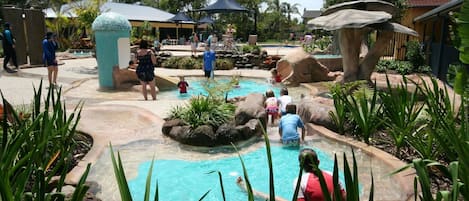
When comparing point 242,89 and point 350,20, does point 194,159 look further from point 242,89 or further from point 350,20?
point 242,89

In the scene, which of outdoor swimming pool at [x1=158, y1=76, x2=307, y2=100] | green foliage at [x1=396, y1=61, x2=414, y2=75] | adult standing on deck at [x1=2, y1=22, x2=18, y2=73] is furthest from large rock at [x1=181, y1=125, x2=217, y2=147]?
green foliage at [x1=396, y1=61, x2=414, y2=75]

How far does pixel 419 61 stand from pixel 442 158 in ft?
38.6

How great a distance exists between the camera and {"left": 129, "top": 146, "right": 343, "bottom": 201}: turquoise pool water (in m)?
4.48

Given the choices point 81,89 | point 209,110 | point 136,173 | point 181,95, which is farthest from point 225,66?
point 136,173

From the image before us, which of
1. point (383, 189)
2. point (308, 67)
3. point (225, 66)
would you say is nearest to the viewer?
point (383, 189)

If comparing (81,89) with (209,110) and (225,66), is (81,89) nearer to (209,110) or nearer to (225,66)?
(209,110)

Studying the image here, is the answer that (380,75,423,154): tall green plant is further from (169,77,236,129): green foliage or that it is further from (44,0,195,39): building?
(44,0,195,39): building

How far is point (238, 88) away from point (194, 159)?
7.23 m

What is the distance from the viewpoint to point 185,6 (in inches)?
2132

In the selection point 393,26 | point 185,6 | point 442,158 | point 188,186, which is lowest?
point 188,186

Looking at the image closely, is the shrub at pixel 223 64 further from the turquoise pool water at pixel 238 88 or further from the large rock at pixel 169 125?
the large rock at pixel 169 125

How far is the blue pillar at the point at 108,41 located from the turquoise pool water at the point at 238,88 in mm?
1699

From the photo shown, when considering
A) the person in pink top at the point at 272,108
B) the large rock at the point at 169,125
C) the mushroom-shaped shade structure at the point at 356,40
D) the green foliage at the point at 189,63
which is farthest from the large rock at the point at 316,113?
the green foliage at the point at 189,63

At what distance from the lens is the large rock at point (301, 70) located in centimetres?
1308
